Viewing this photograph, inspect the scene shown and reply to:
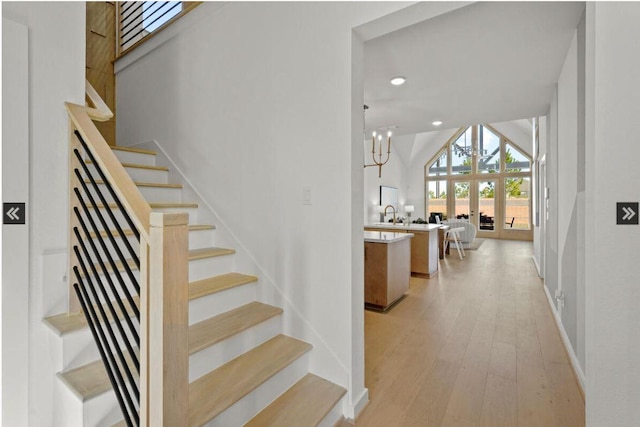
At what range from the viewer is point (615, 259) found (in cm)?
133

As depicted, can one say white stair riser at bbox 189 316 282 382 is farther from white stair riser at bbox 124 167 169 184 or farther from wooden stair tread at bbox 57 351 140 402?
white stair riser at bbox 124 167 169 184

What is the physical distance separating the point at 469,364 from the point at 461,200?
10448 mm

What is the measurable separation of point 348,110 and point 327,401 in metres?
1.63

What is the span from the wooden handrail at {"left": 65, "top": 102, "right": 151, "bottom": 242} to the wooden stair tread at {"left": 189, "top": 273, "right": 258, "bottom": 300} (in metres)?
0.89

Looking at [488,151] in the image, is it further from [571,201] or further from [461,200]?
[571,201]

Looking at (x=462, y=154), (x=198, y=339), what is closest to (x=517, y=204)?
(x=462, y=154)

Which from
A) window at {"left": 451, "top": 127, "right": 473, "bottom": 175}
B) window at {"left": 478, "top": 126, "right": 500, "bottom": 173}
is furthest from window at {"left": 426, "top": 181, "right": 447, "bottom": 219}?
window at {"left": 478, "top": 126, "right": 500, "bottom": 173}

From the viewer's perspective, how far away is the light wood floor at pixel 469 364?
5.82 ft

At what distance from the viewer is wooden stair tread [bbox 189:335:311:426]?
1363 millimetres

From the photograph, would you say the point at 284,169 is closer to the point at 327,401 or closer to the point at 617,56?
the point at 327,401

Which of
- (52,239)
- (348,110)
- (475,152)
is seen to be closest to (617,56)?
(348,110)

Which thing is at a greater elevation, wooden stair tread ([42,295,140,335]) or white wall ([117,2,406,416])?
white wall ([117,2,406,416])

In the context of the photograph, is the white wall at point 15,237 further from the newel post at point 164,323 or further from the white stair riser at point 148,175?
the white stair riser at point 148,175

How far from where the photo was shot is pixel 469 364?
230 centimetres
